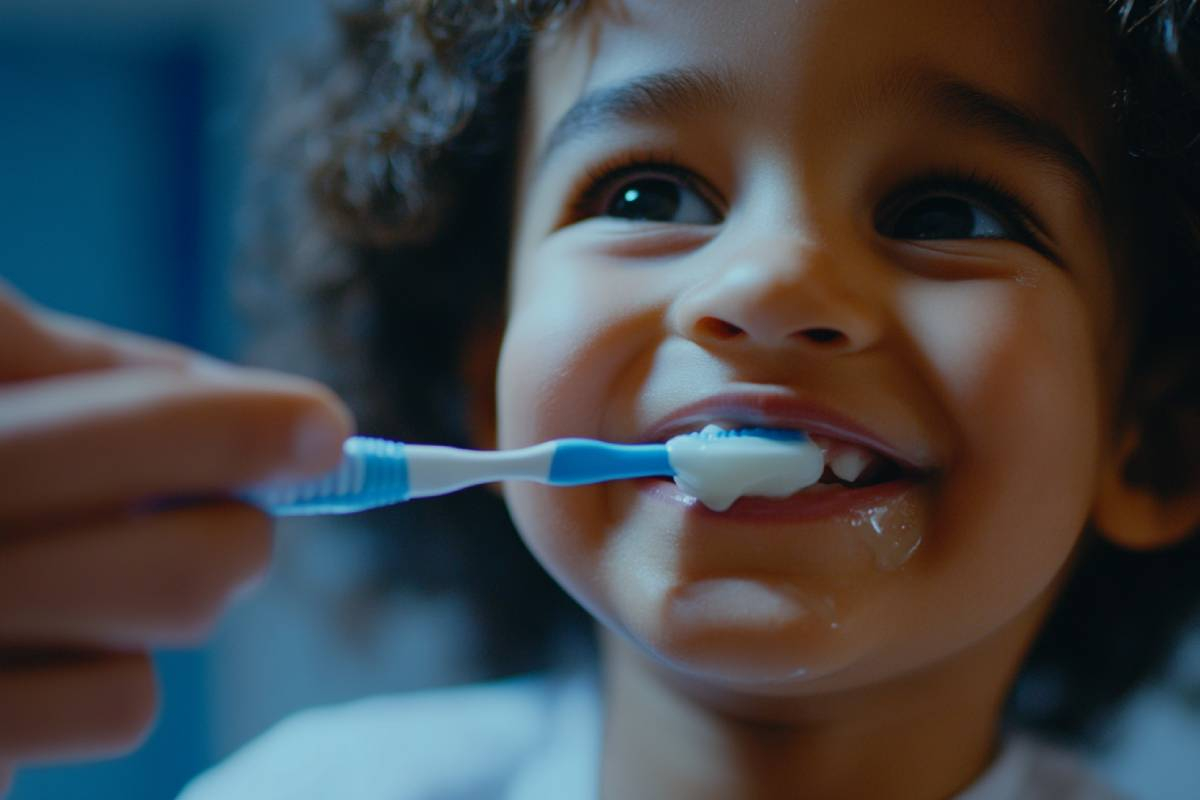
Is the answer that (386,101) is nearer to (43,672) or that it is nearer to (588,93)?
(588,93)

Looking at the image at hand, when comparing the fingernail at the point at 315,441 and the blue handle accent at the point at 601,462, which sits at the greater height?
the fingernail at the point at 315,441

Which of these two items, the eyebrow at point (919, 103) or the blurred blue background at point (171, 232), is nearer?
the eyebrow at point (919, 103)

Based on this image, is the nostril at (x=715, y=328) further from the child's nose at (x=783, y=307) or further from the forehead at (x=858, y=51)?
the forehead at (x=858, y=51)

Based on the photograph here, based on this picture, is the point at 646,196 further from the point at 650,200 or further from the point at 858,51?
the point at 858,51

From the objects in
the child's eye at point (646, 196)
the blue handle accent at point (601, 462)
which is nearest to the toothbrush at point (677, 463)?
the blue handle accent at point (601, 462)

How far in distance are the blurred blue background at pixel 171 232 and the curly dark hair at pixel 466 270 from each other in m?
0.15

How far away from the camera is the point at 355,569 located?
118 centimetres

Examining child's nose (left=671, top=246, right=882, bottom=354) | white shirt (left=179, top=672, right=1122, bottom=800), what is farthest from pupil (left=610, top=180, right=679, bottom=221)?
white shirt (left=179, top=672, right=1122, bottom=800)

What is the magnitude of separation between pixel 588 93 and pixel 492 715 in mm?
536

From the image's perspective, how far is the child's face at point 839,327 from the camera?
57cm

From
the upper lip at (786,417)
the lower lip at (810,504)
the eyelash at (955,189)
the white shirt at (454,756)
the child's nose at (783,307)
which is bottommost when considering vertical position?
the white shirt at (454,756)

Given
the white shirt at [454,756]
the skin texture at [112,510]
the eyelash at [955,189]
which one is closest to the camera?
the skin texture at [112,510]

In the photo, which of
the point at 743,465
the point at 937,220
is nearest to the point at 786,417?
the point at 743,465

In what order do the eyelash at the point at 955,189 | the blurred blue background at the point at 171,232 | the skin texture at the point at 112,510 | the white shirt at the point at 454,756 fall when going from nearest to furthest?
the skin texture at the point at 112,510 → the eyelash at the point at 955,189 → the white shirt at the point at 454,756 → the blurred blue background at the point at 171,232
